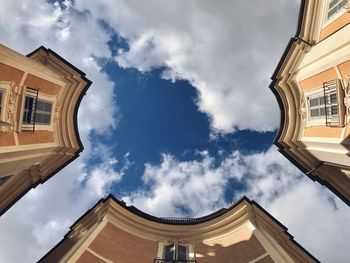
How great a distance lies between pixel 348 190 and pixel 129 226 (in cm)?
1278

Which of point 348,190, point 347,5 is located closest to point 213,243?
point 348,190

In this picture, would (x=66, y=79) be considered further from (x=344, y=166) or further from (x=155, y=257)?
(x=344, y=166)

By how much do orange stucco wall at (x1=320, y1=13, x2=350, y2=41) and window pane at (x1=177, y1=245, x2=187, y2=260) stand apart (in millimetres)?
13992

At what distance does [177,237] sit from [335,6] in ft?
51.1

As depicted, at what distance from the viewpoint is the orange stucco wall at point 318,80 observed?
15297mm

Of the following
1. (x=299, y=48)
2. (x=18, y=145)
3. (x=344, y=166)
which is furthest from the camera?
(x=299, y=48)

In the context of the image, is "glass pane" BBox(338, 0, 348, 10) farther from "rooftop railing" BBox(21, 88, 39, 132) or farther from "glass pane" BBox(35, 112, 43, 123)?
"glass pane" BBox(35, 112, 43, 123)

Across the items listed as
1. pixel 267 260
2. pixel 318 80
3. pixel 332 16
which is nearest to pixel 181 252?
pixel 267 260

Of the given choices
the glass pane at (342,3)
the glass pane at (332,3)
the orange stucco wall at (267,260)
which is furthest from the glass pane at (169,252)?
the glass pane at (332,3)

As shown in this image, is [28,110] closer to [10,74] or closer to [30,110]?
[30,110]

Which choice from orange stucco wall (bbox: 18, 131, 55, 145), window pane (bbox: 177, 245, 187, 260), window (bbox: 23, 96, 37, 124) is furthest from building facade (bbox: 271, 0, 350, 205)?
window (bbox: 23, 96, 37, 124)

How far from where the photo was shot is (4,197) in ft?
57.9

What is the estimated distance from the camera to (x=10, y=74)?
1365 centimetres

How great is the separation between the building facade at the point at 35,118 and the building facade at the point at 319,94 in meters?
12.3
